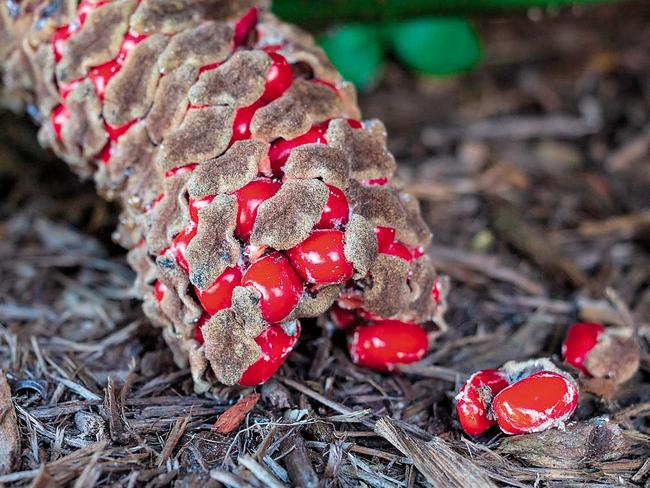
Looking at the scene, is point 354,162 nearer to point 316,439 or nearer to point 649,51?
point 316,439

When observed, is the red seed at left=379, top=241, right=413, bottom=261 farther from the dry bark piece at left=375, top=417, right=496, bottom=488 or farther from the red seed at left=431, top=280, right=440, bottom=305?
the dry bark piece at left=375, top=417, right=496, bottom=488

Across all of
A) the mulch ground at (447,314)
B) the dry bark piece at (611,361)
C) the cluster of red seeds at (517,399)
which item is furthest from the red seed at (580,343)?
the cluster of red seeds at (517,399)

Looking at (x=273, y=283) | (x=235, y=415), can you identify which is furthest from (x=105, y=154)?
(x=235, y=415)

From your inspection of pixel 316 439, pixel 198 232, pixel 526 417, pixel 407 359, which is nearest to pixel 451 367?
pixel 407 359

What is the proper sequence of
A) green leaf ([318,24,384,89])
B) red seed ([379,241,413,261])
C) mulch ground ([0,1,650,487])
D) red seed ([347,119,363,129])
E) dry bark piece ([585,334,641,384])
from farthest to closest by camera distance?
green leaf ([318,24,384,89])
dry bark piece ([585,334,641,384])
red seed ([347,119,363,129])
red seed ([379,241,413,261])
mulch ground ([0,1,650,487])

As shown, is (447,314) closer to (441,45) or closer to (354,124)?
(354,124)

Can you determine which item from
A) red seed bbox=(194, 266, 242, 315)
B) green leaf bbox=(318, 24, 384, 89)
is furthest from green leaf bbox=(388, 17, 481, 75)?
red seed bbox=(194, 266, 242, 315)

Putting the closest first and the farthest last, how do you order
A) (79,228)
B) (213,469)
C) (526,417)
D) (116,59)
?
(213,469), (526,417), (116,59), (79,228)
